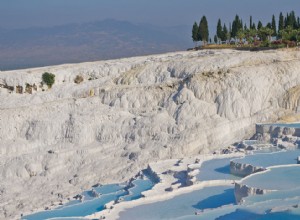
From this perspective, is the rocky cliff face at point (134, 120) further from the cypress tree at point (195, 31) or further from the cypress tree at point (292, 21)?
the cypress tree at point (195, 31)

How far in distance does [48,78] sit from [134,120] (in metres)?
10.5

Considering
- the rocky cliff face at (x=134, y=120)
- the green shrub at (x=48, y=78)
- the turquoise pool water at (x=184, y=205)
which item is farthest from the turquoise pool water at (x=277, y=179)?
the green shrub at (x=48, y=78)

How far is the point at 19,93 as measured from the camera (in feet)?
141

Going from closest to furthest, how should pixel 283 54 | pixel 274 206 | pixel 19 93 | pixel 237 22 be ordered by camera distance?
pixel 274 206, pixel 283 54, pixel 19 93, pixel 237 22

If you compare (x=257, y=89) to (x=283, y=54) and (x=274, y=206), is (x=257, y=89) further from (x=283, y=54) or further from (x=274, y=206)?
(x=274, y=206)

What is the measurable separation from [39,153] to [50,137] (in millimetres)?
1590

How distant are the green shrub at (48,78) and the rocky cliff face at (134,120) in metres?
3.05

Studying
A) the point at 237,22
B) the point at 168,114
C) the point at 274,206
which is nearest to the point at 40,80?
the point at 168,114

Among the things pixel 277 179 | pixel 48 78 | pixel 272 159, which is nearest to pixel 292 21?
pixel 48 78

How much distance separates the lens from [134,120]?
35.3 meters

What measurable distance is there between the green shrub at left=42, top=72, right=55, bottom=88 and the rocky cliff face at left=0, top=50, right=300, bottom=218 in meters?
3.05

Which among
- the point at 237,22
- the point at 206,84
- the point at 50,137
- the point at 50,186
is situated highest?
the point at 237,22

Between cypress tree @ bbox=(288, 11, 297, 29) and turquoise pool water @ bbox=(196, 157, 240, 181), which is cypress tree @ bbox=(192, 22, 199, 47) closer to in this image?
cypress tree @ bbox=(288, 11, 297, 29)

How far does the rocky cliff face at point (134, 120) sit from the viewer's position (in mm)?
32156
